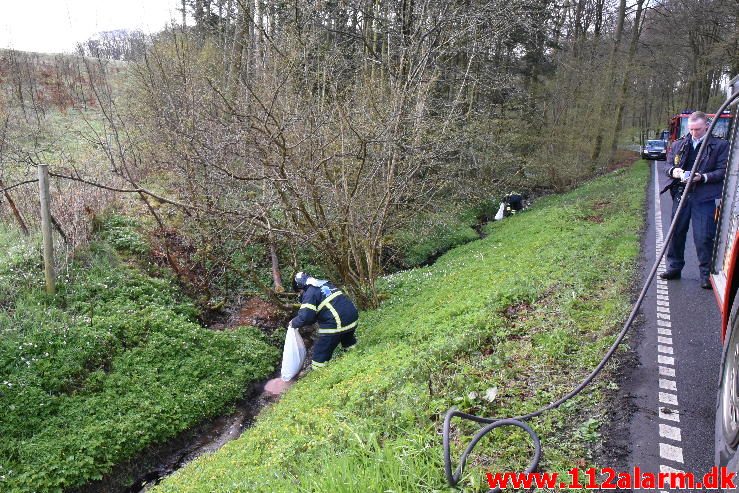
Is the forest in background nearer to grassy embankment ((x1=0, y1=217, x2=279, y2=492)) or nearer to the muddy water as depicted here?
grassy embankment ((x1=0, y1=217, x2=279, y2=492))

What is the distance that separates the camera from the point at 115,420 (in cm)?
684

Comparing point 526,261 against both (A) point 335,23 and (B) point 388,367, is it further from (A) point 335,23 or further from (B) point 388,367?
(A) point 335,23

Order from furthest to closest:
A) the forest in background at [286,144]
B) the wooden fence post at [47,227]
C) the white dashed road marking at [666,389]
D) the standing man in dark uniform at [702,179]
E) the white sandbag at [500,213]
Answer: the white sandbag at [500,213], the forest in background at [286,144], the wooden fence post at [47,227], the standing man in dark uniform at [702,179], the white dashed road marking at [666,389]

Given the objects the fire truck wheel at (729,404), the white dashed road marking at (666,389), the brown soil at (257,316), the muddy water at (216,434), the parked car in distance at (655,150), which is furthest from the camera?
the parked car in distance at (655,150)

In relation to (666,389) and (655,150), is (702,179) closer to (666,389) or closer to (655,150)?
(666,389)

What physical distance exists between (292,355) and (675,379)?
5695mm

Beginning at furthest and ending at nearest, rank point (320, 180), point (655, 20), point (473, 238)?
point (655, 20) < point (473, 238) < point (320, 180)

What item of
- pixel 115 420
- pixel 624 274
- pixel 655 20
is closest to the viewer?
pixel 115 420

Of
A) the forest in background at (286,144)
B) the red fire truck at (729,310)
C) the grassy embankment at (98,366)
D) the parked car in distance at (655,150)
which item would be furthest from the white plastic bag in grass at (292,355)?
the parked car in distance at (655,150)

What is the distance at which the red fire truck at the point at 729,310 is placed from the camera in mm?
2654

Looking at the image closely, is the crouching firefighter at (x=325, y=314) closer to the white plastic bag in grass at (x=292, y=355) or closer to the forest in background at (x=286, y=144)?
the white plastic bag in grass at (x=292, y=355)

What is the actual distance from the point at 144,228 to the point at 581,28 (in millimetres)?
29564

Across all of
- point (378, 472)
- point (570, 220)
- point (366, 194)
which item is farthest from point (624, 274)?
point (570, 220)

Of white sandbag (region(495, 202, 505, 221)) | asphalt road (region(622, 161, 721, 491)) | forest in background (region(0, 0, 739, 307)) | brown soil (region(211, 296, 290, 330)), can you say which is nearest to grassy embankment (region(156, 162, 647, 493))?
asphalt road (region(622, 161, 721, 491))
